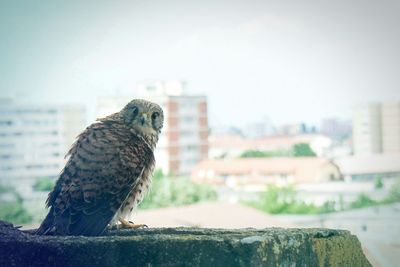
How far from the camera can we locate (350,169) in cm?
1393

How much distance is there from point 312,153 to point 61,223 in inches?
511

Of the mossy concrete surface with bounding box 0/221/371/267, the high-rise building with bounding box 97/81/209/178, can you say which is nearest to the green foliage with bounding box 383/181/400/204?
the high-rise building with bounding box 97/81/209/178

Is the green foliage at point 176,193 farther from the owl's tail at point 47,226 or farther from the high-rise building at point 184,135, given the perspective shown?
the owl's tail at point 47,226

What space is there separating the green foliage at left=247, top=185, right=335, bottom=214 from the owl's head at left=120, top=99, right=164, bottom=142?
38.4ft

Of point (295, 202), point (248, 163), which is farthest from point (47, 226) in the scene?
point (248, 163)

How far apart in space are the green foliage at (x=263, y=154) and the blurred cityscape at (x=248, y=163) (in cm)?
2

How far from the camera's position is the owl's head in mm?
1620

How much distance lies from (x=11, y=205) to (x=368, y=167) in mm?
7449

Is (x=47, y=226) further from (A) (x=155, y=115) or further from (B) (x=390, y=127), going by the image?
(B) (x=390, y=127)

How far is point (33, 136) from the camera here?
46.7ft

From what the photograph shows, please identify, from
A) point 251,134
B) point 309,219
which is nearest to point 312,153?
point 309,219

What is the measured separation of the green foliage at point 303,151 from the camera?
44.4 feet

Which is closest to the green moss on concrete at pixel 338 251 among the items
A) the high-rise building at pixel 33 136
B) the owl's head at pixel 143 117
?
the owl's head at pixel 143 117

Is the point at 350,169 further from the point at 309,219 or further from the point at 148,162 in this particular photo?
the point at 148,162
